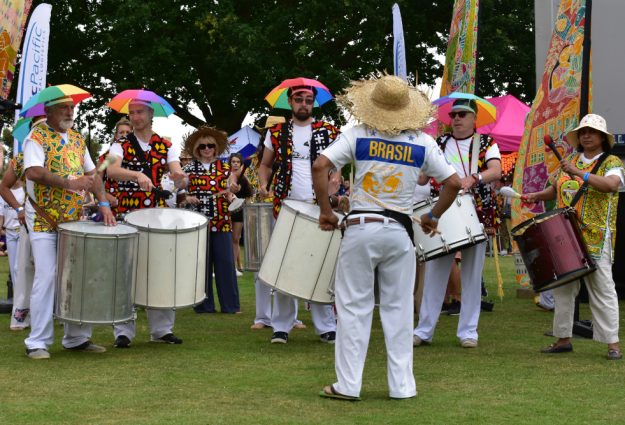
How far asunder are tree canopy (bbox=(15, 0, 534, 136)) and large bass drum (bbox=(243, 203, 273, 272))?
1729 centimetres

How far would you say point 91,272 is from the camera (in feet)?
27.7

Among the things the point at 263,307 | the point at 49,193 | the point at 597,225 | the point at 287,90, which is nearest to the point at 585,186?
the point at 597,225

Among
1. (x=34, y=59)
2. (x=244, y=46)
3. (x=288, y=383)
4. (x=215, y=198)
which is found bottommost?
(x=288, y=383)

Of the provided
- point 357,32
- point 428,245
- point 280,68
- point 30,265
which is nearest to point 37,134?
point 30,265

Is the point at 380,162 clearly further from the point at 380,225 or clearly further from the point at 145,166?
the point at 145,166

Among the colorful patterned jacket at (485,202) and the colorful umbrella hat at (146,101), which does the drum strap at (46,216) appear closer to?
the colorful umbrella hat at (146,101)

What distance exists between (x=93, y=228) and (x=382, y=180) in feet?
8.54

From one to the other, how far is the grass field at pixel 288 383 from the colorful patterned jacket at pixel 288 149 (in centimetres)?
131

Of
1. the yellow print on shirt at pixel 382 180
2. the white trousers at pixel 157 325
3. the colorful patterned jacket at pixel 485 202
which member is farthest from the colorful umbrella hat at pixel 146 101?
the yellow print on shirt at pixel 382 180

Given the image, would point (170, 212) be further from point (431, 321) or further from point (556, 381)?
point (556, 381)

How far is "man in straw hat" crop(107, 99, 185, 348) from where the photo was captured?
9531mm

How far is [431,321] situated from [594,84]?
18.0 feet

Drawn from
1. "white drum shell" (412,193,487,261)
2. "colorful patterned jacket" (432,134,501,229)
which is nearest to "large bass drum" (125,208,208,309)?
"white drum shell" (412,193,487,261)

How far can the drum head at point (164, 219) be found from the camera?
29.6 ft
